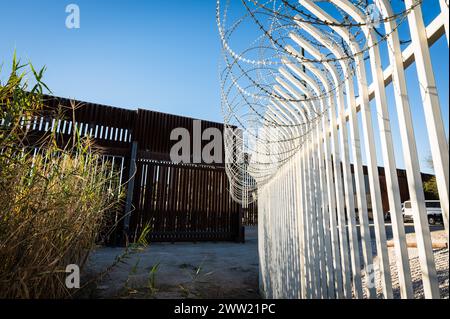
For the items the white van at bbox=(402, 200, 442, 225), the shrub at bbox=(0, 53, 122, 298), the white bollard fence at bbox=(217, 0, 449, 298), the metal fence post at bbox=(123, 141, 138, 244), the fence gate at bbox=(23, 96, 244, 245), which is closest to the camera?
the white bollard fence at bbox=(217, 0, 449, 298)

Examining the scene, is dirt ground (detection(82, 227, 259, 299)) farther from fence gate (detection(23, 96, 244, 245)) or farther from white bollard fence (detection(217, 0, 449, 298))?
fence gate (detection(23, 96, 244, 245))

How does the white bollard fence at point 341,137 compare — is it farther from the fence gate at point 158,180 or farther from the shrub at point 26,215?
the fence gate at point 158,180

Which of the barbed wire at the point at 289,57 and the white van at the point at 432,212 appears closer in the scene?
the barbed wire at the point at 289,57

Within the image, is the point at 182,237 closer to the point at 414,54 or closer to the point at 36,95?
the point at 36,95

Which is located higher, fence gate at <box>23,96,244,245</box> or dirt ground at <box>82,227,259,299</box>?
fence gate at <box>23,96,244,245</box>

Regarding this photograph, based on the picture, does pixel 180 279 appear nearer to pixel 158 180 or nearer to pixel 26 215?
pixel 26 215

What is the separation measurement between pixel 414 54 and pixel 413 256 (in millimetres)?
3256

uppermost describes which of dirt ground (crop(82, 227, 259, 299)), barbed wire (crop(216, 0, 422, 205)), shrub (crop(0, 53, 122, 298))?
barbed wire (crop(216, 0, 422, 205))

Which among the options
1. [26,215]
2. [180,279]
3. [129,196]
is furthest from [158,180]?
[26,215]

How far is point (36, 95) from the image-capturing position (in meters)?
1.54

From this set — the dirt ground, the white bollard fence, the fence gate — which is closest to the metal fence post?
the fence gate

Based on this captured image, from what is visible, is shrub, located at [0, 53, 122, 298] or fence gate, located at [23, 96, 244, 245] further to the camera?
fence gate, located at [23, 96, 244, 245]

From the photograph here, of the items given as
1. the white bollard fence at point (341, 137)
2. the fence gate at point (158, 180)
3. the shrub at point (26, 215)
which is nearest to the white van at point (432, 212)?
the fence gate at point (158, 180)
